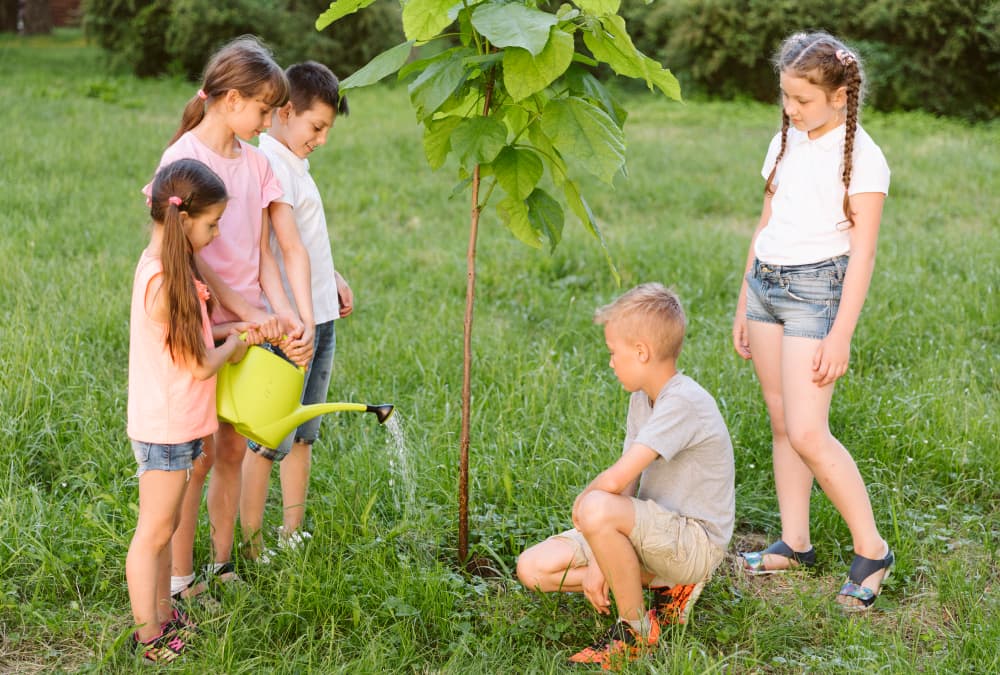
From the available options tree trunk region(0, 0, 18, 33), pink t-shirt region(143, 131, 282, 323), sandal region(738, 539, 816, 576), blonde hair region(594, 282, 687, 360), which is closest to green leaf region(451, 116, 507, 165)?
blonde hair region(594, 282, 687, 360)

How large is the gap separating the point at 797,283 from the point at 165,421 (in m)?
1.77

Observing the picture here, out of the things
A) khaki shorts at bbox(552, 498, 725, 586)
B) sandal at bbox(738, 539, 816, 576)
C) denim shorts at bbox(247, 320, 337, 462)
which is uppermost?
denim shorts at bbox(247, 320, 337, 462)

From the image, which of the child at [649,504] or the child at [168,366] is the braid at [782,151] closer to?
the child at [649,504]

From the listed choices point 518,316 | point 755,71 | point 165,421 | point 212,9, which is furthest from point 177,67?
point 165,421

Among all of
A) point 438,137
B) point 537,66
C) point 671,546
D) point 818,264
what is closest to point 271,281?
point 438,137

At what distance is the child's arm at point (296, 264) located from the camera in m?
2.78

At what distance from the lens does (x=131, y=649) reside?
2.51 meters

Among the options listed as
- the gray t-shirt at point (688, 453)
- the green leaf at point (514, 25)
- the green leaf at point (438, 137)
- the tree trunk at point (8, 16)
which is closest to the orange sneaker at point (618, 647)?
the gray t-shirt at point (688, 453)

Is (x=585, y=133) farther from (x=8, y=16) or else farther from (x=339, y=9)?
(x=8, y=16)

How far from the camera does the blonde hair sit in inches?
99.6

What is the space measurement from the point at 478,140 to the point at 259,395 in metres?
0.85

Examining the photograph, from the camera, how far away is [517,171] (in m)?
2.46

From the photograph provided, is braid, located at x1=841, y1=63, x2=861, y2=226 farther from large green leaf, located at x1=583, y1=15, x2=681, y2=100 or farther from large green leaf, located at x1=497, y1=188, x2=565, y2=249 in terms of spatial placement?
large green leaf, located at x1=497, y1=188, x2=565, y2=249

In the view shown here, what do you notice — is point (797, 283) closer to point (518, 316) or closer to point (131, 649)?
point (131, 649)
